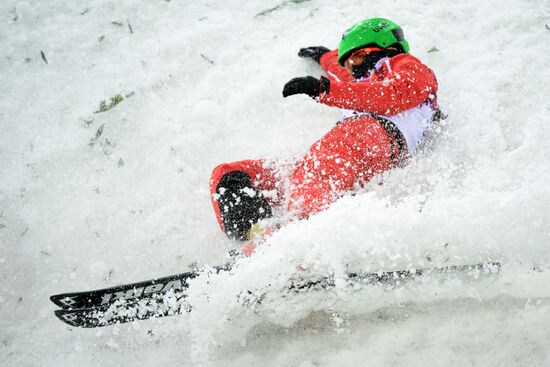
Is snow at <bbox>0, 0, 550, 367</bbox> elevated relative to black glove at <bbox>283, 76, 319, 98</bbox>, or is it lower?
lower

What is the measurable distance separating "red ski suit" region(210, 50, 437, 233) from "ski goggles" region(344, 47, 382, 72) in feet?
0.69

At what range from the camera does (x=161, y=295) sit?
208 centimetres

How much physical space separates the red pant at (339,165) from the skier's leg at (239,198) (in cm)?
3

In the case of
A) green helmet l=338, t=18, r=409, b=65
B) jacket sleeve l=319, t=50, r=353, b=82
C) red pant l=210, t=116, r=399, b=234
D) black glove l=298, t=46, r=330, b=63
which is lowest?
red pant l=210, t=116, r=399, b=234

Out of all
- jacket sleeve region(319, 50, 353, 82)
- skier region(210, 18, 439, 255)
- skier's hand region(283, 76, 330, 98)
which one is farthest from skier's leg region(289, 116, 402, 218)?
jacket sleeve region(319, 50, 353, 82)

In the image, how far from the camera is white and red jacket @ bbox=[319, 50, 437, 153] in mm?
2273

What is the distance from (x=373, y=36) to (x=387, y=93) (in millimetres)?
581

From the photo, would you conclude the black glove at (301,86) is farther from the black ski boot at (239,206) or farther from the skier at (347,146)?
the black ski boot at (239,206)

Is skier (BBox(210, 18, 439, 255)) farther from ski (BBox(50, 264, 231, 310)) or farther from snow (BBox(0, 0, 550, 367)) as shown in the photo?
ski (BBox(50, 264, 231, 310))

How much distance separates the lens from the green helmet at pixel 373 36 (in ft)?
8.64

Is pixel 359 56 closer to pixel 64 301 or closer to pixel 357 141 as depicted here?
pixel 357 141

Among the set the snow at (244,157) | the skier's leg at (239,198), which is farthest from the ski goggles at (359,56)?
the skier's leg at (239,198)

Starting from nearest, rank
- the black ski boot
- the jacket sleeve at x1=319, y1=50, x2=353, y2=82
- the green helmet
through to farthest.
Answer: the black ski boot, the green helmet, the jacket sleeve at x1=319, y1=50, x2=353, y2=82

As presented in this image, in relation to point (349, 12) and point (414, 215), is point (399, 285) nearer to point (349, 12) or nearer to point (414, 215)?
point (414, 215)
